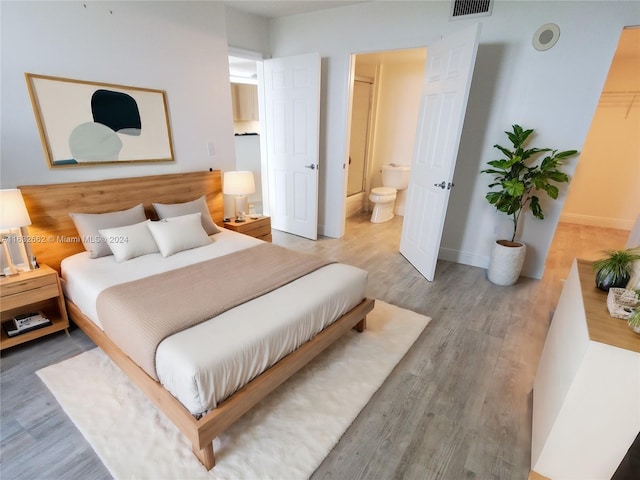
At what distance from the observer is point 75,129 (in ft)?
7.89

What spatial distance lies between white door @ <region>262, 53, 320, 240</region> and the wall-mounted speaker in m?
2.12

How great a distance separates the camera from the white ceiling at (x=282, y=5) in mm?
3352

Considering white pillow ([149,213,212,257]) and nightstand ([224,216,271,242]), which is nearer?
white pillow ([149,213,212,257])

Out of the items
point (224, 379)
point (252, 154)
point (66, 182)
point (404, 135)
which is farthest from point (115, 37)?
point (404, 135)

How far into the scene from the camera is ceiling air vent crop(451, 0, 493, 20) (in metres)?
2.81

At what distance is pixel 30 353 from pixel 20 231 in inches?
32.6

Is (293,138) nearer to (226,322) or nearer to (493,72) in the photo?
(493,72)

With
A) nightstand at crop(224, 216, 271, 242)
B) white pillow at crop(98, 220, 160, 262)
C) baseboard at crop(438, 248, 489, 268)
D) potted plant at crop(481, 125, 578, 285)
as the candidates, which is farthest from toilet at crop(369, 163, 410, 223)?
white pillow at crop(98, 220, 160, 262)

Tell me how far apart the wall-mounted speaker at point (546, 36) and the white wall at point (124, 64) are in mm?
2935

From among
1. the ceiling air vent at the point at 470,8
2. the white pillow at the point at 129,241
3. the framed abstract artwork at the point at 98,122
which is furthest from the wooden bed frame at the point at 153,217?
the ceiling air vent at the point at 470,8

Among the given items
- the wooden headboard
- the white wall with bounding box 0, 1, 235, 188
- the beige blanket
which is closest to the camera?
the beige blanket

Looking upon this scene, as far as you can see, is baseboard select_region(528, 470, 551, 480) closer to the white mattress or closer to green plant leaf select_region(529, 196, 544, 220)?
the white mattress

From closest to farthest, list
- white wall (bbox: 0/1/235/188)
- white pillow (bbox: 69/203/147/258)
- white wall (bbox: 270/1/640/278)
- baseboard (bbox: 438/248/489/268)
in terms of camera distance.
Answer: white wall (bbox: 0/1/235/188), white pillow (bbox: 69/203/147/258), white wall (bbox: 270/1/640/278), baseboard (bbox: 438/248/489/268)

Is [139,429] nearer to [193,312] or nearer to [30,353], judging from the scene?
[193,312]
